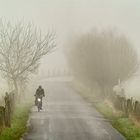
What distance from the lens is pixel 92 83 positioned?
57344mm

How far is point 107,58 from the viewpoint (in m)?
54.6

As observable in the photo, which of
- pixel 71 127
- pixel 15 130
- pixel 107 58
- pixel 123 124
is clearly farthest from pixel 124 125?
pixel 107 58

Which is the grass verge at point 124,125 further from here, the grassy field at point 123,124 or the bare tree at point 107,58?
the bare tree at point 107,58

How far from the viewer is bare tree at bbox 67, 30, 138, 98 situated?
178ft

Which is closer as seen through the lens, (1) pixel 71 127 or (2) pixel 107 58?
(1) pixel 71 127

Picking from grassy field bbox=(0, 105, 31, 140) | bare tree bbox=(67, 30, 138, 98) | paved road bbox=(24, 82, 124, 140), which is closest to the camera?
grassy field bbox=(0, 105, 31, 140)

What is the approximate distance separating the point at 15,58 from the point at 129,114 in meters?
15.3

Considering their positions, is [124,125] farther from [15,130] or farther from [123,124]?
[15,130]

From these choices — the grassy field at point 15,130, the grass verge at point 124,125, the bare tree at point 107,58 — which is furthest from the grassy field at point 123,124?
the bare tree at point 107,58

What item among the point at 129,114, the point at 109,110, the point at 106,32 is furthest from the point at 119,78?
the point at 129,114

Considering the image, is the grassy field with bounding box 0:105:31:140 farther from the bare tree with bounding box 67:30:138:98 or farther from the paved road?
the bare tree with bounding box 67:30:138:98

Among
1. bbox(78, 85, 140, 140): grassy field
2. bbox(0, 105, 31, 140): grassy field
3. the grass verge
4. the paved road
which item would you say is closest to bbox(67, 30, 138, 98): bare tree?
bbox(78, 85, 140, 140): grassy field

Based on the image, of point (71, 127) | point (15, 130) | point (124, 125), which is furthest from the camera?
point (124, 125)

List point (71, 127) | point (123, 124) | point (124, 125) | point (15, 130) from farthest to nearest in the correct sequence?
point (123, 124) → point (124, 125) → point (71, 127) → point (15, 130)
